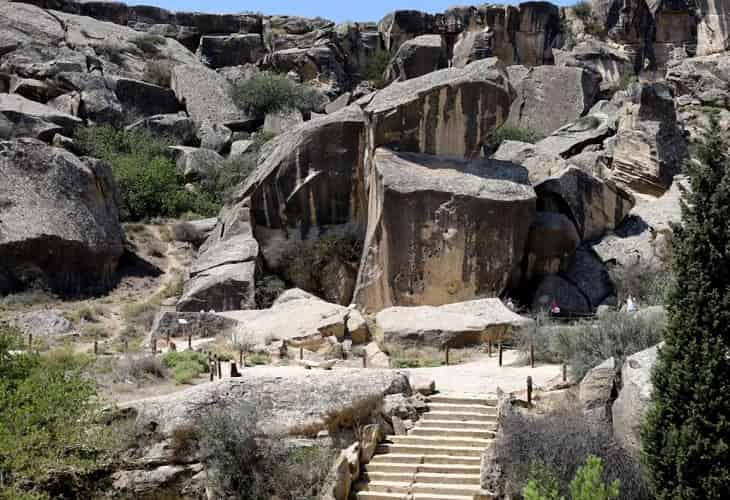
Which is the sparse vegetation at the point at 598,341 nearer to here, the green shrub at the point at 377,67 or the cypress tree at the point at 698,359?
the cypress tree at the point at 698,359

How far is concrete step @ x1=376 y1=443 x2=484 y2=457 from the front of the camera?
11.6m

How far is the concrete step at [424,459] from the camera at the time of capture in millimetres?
11453

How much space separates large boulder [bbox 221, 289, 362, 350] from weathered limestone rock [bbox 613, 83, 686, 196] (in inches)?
414

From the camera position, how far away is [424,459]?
11602mm

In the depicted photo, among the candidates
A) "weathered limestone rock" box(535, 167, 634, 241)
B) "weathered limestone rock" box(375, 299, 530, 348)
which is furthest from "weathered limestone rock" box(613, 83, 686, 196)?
"weathered limestone rock" box(375, 299, 530, 348)

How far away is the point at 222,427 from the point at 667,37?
38.4 metres

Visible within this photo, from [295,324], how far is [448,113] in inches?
270

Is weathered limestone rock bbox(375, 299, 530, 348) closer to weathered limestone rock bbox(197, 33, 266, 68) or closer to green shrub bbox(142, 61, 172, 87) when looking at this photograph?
green shrub bbox(142, 61, 172, 87)

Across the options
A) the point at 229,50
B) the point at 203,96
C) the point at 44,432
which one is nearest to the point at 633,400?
the point at 44,432

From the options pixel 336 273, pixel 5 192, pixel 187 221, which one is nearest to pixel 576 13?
pixel 187 221

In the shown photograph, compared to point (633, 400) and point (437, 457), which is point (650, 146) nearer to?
point (633, 400)

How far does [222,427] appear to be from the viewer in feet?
35.6

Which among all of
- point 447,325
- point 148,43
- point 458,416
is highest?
point 148,43

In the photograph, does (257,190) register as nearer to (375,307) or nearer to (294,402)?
(375,307)
